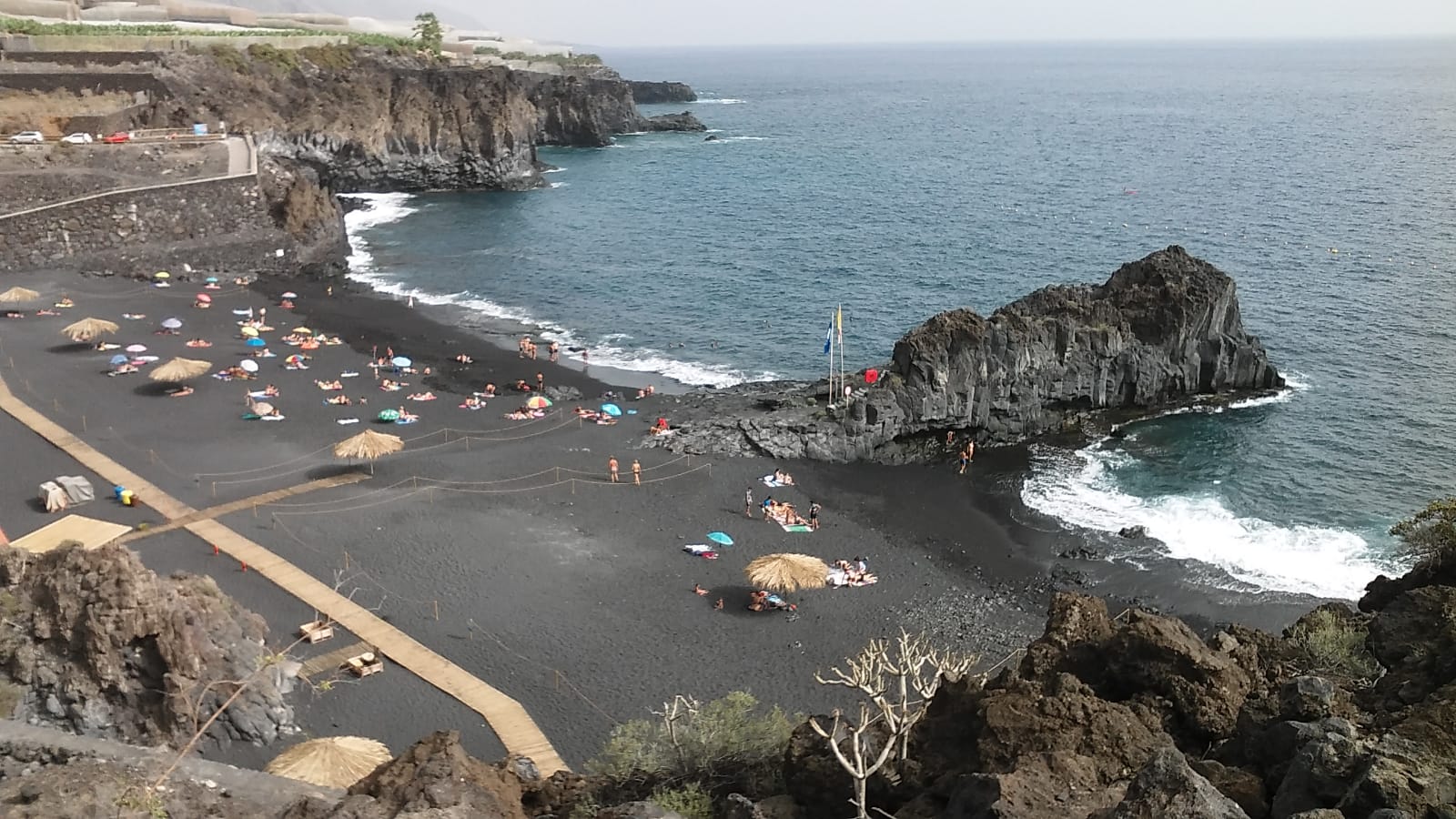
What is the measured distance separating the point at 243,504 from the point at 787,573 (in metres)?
19.4

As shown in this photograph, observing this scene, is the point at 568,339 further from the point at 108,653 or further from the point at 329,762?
the point at 329,762

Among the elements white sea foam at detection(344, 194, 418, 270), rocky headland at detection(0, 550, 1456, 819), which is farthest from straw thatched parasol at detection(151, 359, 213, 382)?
rocky headland at detection(0, 550, 1456, 819)

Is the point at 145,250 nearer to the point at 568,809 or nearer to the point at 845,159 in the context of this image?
the point at 568,809

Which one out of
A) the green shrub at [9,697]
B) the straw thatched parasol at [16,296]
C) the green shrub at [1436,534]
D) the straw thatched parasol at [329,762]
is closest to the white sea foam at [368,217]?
the straw thatched parasol at [16,296]

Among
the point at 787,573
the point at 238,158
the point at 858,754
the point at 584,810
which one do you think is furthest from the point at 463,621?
the point at 238,158

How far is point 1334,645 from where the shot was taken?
19.3 m

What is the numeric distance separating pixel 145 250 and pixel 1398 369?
7643 cm

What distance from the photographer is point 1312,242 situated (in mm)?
85375

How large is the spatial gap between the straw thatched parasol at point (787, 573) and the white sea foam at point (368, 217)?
168 feet

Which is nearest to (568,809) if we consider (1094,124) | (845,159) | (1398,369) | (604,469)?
(604,469)

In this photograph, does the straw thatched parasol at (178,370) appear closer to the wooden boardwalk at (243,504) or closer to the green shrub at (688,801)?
the wooden boardwalk at (243,504)

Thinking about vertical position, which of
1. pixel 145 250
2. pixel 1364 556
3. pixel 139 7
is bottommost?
pixel 1364 556

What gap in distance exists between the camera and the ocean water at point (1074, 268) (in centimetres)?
4384

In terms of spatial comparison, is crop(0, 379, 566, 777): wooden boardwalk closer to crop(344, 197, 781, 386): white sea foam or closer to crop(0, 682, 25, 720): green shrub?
crop(0, 682, 25, 720): green shrub
